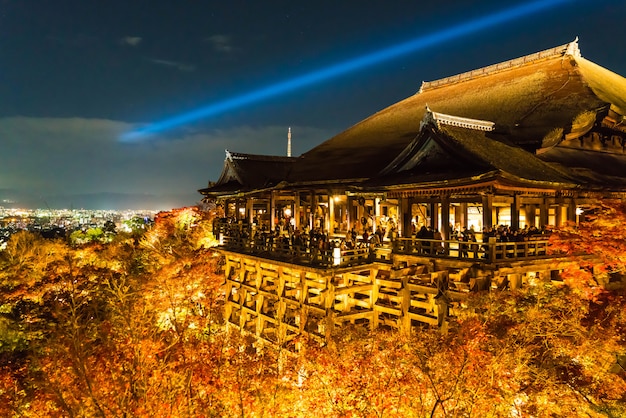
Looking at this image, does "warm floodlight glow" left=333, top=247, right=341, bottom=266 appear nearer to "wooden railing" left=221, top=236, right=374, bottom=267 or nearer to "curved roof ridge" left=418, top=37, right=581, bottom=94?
"wooden railing" left=221, top=236, right=374, bottom=267

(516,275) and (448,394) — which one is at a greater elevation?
(516,275)

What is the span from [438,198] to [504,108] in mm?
10456

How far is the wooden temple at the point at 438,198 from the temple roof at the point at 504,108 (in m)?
0.13

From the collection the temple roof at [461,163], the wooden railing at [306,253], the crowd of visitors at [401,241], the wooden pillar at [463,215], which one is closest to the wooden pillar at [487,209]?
the crowd of visitors at [401,241]

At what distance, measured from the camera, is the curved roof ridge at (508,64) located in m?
25.6

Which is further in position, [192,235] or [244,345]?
[192,235]

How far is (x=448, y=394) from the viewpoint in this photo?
11.2 meters

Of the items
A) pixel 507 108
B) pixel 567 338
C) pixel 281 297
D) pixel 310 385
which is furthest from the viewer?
pixel 507 108

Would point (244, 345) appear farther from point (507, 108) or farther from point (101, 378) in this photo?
point (507, 108)

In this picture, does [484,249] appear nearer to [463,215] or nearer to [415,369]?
[415,369]

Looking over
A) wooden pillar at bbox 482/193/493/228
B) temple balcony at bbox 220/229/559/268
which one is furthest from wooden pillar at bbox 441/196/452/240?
wooden pillar at bbox 482/193/493/228

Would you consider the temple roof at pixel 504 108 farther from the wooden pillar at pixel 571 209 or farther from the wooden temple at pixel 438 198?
the wooden pillar at pixel 571 209

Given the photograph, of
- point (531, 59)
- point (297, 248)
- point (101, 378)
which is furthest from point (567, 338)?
point (531, 59)

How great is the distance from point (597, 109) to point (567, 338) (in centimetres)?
1053
